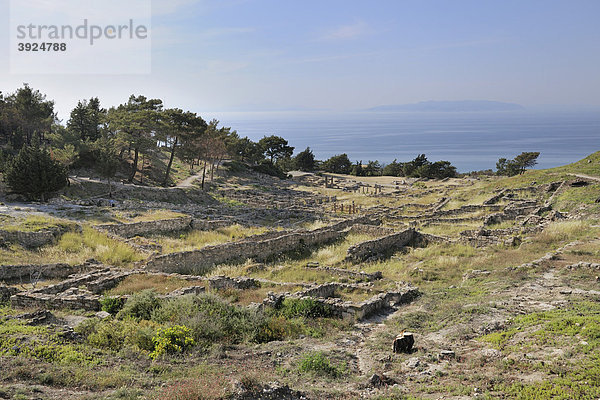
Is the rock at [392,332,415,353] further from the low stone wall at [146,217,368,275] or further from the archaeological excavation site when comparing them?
the low stone wall at [146,217,368,275]

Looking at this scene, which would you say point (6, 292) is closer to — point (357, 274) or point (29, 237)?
point (29, 237)

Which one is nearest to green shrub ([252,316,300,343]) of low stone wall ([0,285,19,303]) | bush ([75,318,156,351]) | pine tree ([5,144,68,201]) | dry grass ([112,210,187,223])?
bush ([75,318,156,351])

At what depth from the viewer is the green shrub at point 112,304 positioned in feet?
37.3

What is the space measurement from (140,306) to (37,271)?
21.1 ft

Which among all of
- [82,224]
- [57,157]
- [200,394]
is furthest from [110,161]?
[200,394]

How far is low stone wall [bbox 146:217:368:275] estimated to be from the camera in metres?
17.4

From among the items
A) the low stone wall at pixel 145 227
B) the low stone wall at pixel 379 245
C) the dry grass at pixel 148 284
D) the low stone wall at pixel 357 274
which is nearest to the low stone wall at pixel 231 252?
the dry grass at pixel 148 284

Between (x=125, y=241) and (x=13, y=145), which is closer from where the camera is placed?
(x=125, y=241)

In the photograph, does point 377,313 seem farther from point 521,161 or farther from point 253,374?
point 521,161

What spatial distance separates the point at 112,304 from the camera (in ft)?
37.9

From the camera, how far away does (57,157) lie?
130 feet

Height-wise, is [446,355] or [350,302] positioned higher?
[446,355]

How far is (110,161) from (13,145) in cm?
2547

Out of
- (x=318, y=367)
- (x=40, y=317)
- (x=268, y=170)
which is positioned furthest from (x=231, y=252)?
(x=268, y=170)
